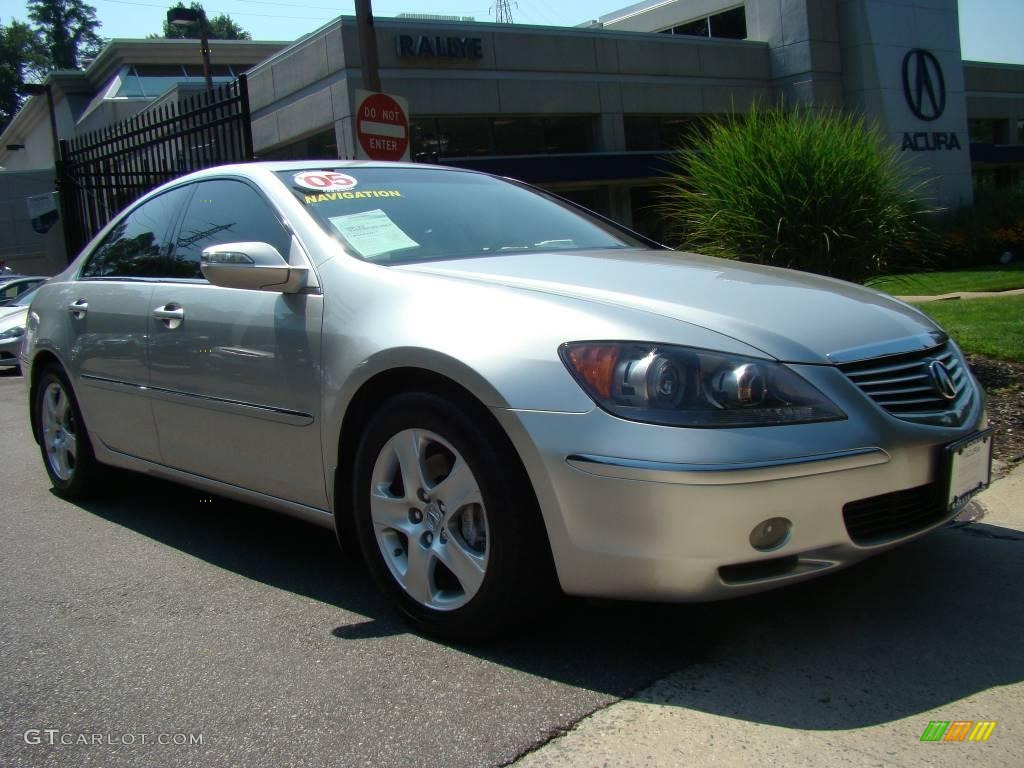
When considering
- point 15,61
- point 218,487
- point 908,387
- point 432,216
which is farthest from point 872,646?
point 15,61

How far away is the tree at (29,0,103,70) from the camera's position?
78.8 metres

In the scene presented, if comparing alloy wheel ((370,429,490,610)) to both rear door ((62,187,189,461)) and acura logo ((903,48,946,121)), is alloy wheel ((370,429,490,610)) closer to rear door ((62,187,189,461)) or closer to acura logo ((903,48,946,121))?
rear door ((62,187,189,461))

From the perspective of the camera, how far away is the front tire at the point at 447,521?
2803 millimetres

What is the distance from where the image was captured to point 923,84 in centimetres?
2827

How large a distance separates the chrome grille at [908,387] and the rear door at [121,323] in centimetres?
291

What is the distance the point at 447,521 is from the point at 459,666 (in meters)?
0.43

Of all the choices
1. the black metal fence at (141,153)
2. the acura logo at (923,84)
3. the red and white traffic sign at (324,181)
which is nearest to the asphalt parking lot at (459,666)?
the red and white traffic sign at (324,181)

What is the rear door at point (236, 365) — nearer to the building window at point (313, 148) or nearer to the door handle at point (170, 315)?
the door handle at point (170, 315)

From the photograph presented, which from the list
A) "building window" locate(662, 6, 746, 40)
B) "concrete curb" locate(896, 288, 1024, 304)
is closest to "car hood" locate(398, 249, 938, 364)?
"concrete curb" locate(896, 288, 1024, 304)

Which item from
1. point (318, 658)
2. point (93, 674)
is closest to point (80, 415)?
point (93, 674)

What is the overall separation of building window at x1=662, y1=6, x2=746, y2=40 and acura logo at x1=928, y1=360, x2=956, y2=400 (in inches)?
1086

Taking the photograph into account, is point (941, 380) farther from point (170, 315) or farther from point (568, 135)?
point (568, 135)

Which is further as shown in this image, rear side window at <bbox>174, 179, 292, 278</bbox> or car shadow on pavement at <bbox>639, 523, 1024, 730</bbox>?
rear side window at <bbox>174, 179, 292, 278</bbox>

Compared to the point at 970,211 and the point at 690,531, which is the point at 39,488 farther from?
the point at 970,211
